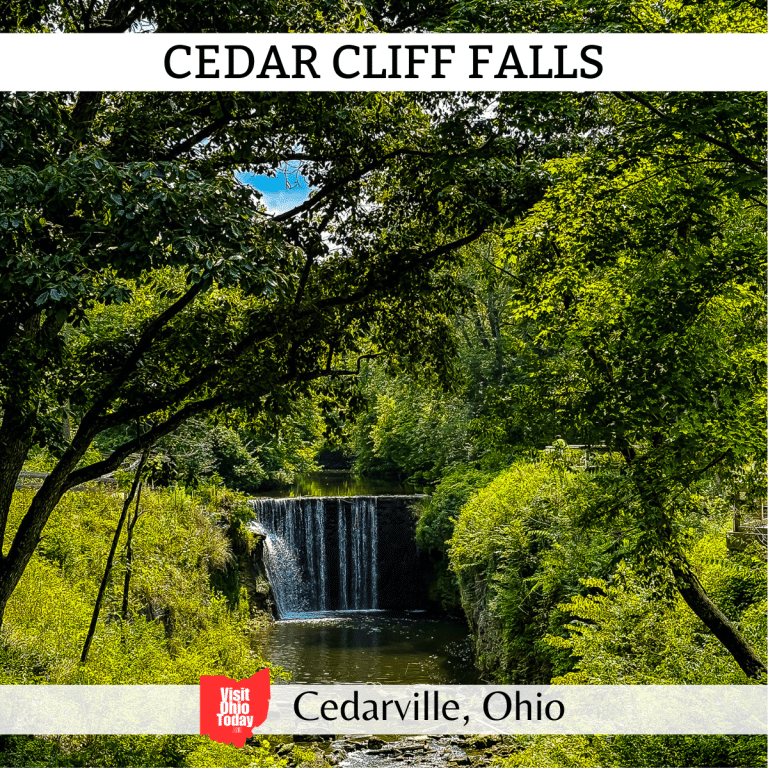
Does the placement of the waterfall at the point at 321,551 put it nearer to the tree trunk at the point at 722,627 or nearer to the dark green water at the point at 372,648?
the dark green water at the point at 372,648

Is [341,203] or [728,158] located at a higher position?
[341,203]

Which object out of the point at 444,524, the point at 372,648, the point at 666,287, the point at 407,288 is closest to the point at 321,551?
the point at 444,524

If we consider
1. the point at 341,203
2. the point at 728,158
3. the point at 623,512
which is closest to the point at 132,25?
the point at 341,203

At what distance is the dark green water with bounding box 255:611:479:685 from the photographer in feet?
50.3

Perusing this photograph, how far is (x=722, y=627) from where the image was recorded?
670cm

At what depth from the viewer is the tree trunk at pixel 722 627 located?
665 cm

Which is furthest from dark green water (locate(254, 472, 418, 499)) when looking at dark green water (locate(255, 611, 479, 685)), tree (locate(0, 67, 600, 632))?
tree (locate(0, 67, 600, 632))

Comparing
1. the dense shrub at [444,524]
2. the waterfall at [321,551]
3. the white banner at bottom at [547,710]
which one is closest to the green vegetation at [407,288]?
the white banner at bottom at [547,710]

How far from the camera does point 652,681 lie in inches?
296

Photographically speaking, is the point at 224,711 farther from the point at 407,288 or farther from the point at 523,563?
the point at 523,563

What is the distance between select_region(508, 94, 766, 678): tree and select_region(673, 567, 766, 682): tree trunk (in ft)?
1.67

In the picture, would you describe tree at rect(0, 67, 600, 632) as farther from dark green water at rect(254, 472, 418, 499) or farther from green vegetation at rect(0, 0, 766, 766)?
dark green water at rect(254, 472, 418, 499)

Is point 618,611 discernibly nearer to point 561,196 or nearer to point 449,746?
point 449,746

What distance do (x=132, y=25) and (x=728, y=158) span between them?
15.9 ft
